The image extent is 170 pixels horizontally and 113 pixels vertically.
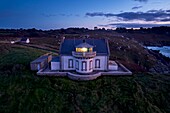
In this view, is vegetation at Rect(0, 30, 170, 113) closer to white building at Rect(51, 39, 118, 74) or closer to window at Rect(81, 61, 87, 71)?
window at Rect(81, 61, 87, 71)

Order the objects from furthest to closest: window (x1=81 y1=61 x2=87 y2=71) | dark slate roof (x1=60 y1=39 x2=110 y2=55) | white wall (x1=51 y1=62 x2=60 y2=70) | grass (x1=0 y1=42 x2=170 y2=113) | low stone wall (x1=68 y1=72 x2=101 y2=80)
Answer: white wall (x1=51 y1=62 x2=60 y2=70) < dark slate roof (x1=60 y1=39 x2=110 y2=55) < window (x1=81 y1=61 x2=87 y2=71) < low stone wall (x1=68 y1=72 x2=101 y2=80) < grass (x1=0 y1=42 x2=170 y2=113)

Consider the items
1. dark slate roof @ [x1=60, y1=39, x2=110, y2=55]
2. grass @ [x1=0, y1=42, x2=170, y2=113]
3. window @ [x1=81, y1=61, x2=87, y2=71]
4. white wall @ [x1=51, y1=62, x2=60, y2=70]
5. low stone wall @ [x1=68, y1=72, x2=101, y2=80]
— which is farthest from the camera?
white wall @ [x1=51, y1=62, x2=60, y2=70]

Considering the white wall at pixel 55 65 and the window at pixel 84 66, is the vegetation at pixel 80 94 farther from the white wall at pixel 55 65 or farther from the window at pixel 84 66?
the white wall at pixel 55 65

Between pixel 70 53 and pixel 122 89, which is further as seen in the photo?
pixel 70 53

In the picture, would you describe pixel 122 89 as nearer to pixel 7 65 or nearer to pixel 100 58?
→ pixel 100 58

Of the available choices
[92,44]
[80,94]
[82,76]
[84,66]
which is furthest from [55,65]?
[80,94]

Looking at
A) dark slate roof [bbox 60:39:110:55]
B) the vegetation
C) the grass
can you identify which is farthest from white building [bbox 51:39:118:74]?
the grass

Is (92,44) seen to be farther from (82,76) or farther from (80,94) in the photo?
(80,94)

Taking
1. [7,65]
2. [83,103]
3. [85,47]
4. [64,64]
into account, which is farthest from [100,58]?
[7,65]
